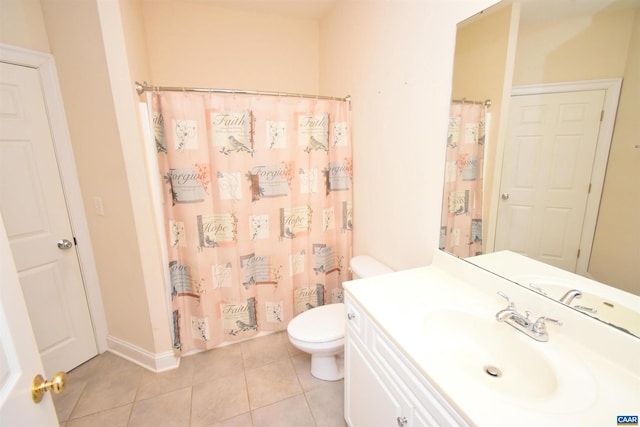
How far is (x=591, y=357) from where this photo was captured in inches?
32.6

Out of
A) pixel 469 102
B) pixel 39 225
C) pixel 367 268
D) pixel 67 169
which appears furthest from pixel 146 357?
pixel 469 102

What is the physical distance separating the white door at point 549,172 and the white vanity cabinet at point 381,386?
26.4 inches

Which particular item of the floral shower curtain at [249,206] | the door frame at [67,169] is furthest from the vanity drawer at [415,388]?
the door frame at [67,169]

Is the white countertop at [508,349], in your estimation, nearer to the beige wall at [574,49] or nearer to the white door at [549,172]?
the white door at [549,172]

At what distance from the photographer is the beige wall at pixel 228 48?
7.23ft

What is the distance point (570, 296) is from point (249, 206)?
174cm

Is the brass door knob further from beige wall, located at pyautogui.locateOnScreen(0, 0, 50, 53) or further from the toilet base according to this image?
beige wall, located at pyautogui.locateOnScreen(0, 0, 50, 53)

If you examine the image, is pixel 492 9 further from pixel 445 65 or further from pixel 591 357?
pixel 591 357

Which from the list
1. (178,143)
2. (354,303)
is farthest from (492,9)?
(178,143)

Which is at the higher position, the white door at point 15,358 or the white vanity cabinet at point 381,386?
the white door at point 15,358

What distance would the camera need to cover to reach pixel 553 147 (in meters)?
0.97

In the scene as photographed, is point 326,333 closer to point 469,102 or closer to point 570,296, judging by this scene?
point 570,296

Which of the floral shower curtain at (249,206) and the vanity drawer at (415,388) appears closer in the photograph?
the vanity drawer at (415,388)

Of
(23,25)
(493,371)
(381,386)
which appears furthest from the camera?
(23,25)
